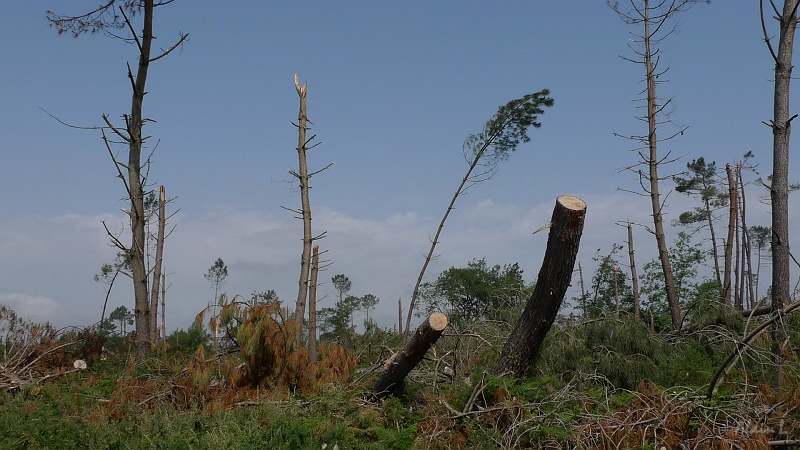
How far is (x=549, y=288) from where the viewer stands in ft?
23.3

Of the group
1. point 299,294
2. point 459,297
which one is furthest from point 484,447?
point 459,297

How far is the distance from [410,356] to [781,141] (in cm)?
497

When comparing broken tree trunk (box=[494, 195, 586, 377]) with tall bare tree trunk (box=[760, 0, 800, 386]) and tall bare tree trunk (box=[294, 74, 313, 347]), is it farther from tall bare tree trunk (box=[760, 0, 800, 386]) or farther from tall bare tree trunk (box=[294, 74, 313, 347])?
tall bare tree trunk (box=[294, 74, 313, 347])

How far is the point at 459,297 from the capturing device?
69.9ft

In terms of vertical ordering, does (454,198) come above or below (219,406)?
above

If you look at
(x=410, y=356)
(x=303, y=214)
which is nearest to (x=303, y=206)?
(x=303, y=214)

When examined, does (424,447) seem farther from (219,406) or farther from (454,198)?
(454,198)

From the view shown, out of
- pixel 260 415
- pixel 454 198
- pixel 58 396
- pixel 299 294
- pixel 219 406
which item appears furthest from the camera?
pixel 454 198

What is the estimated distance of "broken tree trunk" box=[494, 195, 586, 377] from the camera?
678 cm

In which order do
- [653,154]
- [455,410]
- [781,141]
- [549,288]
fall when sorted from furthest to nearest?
[653,154], [781,141], [549,288], [455,410]

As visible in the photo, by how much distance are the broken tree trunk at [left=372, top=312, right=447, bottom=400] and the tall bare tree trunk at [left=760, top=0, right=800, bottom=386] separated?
12.6 feet

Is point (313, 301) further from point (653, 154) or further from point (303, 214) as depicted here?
point (653, 154)

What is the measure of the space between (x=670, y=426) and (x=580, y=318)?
3.20 meters

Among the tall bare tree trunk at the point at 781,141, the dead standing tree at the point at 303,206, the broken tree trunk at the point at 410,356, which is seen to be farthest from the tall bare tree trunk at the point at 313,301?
the tall bare tree trunk at the point at 781,141
